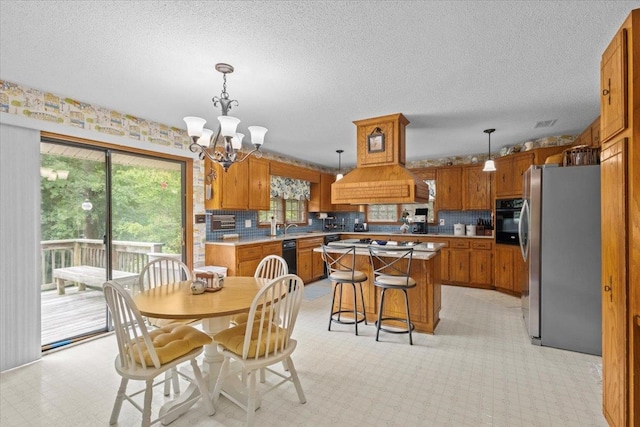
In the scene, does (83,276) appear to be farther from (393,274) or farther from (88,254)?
(393,274)

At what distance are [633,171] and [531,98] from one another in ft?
5.99

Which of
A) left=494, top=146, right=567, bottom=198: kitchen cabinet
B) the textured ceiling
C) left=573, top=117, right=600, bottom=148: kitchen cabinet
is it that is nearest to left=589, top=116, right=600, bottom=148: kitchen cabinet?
left=573, top=117, right=600, bottom=148: kitchen cabinet

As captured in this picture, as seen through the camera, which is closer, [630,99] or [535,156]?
[630,99]

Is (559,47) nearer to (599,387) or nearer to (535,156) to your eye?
(599,387)

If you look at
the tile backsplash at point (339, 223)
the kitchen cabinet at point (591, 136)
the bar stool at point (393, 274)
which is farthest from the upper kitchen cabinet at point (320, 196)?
the kitchen cabinet at point (591, 136)

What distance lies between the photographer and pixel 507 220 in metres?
4.96

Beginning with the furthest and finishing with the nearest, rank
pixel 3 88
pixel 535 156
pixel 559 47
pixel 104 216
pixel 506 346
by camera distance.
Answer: pixel 535 156, pixel 104 216, pixel 506 346, pixel 3 88, pixel 559 47

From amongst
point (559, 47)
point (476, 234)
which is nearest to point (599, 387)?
point (559, 47)

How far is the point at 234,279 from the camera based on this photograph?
2795 millimetres

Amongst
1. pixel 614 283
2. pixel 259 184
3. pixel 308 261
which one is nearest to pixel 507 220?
pixel 614 283

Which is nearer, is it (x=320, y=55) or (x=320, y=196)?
(x=320, y=55)

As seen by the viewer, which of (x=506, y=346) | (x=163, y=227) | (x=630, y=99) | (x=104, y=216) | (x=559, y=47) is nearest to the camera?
(x=630, y=99)

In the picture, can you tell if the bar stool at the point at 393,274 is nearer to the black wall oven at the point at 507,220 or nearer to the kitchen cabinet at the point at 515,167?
the black wall oven at the point at 507,220

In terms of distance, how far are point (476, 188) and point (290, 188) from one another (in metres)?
3.65
